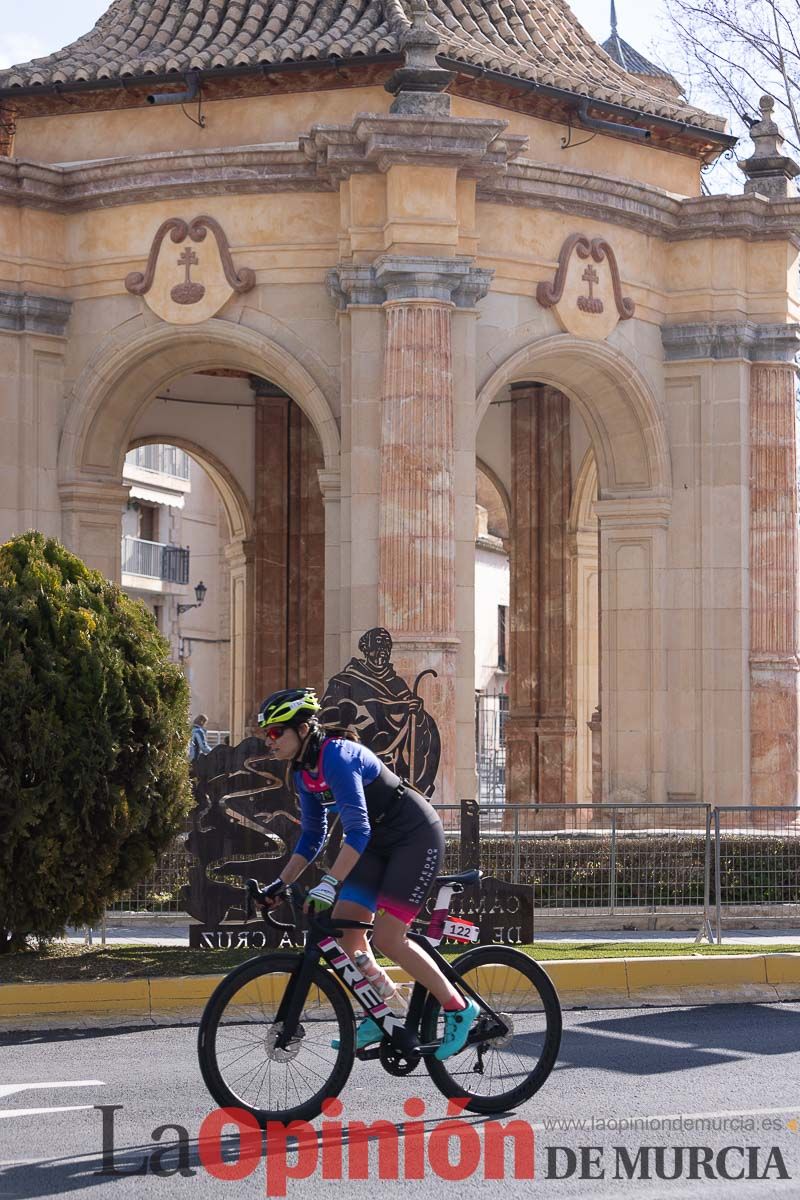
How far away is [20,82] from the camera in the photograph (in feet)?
72.3

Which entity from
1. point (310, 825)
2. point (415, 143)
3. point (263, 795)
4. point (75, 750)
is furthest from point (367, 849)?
point (415, 143)

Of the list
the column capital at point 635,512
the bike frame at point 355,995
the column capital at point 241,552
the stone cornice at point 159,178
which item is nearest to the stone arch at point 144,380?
the stone cornice at point 159,178

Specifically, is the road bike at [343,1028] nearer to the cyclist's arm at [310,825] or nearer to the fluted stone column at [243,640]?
the cyclist's arm at [310,825]

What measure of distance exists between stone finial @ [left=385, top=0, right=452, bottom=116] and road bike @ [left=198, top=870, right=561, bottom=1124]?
13689mm

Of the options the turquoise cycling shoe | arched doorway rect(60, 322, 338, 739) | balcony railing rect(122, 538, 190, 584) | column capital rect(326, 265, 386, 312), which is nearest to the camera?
the turquoise cycling shoe

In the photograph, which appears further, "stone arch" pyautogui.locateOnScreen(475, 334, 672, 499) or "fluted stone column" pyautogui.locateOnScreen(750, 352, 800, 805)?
"fluted stone column" pyautogui.locateOnScreen(750, 352, 800, 805)

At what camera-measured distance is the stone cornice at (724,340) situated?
22578mm

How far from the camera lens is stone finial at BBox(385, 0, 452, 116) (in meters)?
20.0

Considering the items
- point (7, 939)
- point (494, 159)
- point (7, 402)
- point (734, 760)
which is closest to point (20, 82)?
point (7, 402)

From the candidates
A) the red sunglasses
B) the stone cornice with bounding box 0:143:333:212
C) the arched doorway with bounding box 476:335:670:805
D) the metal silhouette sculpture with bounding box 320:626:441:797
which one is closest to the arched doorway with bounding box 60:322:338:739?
the arched doorway with bounding box 476:335:670:805

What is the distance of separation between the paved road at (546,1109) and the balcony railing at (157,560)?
40851 mm

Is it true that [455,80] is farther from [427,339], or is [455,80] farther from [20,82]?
[20,82]

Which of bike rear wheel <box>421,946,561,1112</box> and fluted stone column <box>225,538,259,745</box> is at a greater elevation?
fluted stone column <box>225,538,259,745</box>

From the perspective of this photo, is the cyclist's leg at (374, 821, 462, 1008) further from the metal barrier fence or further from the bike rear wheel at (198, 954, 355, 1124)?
the metal barrier fence
